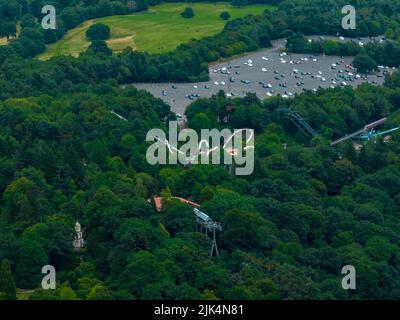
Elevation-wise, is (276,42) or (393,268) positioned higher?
(393,268)

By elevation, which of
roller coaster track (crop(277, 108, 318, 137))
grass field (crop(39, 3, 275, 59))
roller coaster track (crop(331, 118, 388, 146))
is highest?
roller coaster track (crop(277, 108, 318, 137))

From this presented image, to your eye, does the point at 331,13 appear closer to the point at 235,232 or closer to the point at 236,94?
the point at 236,94

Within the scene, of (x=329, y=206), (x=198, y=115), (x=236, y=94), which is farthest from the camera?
(x=236, y=94)

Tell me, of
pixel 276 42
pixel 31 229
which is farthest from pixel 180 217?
pixel 276 42

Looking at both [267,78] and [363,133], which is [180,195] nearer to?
[363,133]

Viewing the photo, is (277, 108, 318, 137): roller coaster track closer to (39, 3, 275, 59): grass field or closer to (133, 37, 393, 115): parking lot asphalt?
(133, 37, 393, 115): parking lot asphalt

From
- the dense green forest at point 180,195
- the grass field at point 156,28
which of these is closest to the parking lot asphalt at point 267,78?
the dense green forest at point 180,195

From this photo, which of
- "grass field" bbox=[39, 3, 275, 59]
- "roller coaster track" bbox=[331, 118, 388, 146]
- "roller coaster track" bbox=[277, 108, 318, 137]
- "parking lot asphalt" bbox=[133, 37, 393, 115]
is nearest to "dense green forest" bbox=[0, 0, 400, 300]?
"roller coaster track" bbox=[331, 118, 388, 146]
